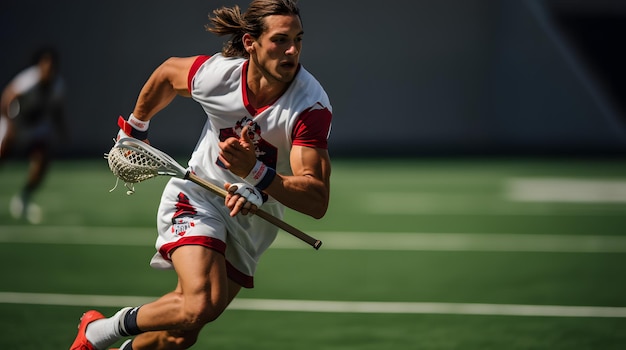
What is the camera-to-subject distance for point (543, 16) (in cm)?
2180

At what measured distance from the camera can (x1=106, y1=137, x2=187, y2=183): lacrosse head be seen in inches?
214

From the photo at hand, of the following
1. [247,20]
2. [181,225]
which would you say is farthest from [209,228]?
[247,20]

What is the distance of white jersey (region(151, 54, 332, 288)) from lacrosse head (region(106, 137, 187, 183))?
205 mm

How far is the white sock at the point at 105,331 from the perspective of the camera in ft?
17.6

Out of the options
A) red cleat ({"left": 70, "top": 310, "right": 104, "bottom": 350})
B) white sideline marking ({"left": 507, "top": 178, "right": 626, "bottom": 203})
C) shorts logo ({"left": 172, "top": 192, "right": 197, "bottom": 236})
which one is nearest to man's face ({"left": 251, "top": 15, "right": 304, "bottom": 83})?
shorts logo ({"left": 172, "top": 192, "right": 197, "bottom": 236})

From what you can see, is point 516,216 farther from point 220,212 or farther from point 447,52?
point 447,52

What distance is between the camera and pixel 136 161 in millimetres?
5504

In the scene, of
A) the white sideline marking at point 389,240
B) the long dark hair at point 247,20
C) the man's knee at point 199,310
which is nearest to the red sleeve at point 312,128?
the long dark hair at point 247,20

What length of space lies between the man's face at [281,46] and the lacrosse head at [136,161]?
70 cm

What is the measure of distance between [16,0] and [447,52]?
8.82m

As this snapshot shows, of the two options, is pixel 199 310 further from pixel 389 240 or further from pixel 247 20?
pixel 389 240

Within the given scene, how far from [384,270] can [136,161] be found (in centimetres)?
426

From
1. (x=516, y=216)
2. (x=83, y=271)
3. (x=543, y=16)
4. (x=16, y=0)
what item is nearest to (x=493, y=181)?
(x=516, y=216)

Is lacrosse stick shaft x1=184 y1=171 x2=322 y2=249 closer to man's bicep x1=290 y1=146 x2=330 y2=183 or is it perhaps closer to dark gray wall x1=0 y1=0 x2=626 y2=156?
man's bicep x1=290 y1=146 x2=330 y2=183
